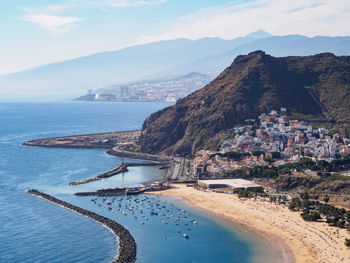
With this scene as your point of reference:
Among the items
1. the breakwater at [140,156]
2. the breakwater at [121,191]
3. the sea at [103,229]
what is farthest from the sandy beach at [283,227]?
the breakwater at [140,156]

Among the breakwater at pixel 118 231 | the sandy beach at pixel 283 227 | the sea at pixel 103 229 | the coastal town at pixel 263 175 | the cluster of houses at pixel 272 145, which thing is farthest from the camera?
the cluster of houses at pixel 272 145

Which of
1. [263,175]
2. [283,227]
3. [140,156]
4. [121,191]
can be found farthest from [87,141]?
[283,227]

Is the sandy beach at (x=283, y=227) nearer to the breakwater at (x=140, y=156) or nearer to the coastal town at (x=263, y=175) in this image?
the coastal town at (x=263, y=175)

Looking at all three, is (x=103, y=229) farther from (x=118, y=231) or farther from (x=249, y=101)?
(x=249, y=101)

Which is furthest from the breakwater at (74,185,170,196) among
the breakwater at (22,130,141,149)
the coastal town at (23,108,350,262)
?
the breakwater at (22,130,141,149)

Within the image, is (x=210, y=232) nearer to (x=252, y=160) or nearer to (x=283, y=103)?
(x=252, y=160)

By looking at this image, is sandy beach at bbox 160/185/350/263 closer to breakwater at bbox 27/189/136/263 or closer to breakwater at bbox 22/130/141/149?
breakwater at bbox 27/189/136/263
